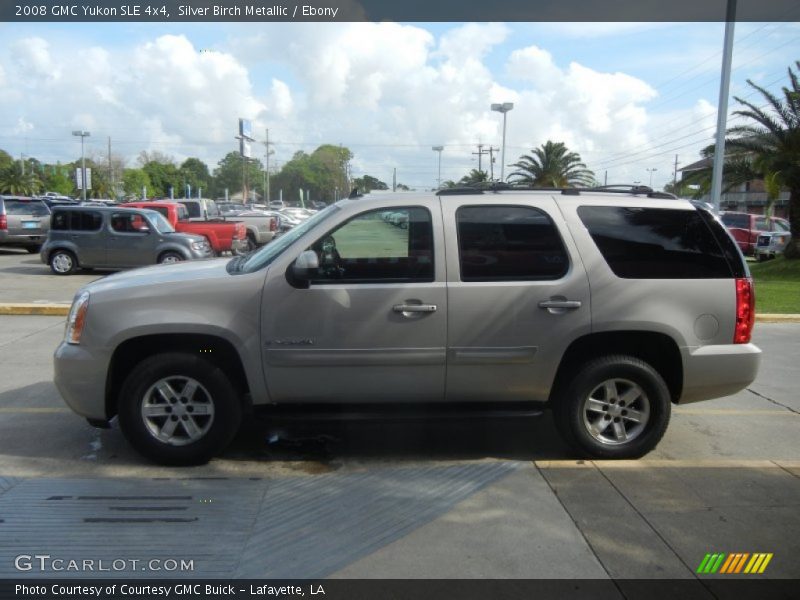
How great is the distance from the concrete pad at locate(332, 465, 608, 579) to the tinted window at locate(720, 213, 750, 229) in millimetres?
24200

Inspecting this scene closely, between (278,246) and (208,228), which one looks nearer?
(278,246)

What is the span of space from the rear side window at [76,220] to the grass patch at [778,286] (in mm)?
14018

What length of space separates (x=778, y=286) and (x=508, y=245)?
13776mm

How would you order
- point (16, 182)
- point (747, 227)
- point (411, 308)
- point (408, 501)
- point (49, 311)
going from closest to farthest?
point (408, 501)
point (411, 308)
point (49, 311)
point (747, 227)
point (16, 182)

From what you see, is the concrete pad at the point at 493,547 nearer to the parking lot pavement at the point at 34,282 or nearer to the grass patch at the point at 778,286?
the grass patch at the point at 778,286

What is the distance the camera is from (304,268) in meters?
4.20

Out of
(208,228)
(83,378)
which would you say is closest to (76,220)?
(208,228)

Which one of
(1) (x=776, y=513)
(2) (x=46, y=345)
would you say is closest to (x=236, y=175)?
(2) (x=46, y=345)

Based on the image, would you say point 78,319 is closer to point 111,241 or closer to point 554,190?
point 554,190

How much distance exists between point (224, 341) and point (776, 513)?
138 inches

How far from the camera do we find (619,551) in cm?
340

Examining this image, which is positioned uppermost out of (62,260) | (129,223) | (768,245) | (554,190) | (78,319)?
(554,190)

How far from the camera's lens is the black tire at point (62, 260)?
1576cm

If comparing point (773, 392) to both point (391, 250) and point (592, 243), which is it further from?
point (391, 250)
